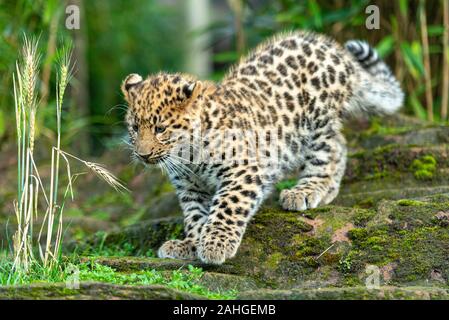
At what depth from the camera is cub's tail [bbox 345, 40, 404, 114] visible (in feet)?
29.5

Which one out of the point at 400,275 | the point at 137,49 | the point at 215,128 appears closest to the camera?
the point at 400,275

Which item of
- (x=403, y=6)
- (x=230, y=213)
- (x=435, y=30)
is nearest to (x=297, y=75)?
(x=230, y=213)

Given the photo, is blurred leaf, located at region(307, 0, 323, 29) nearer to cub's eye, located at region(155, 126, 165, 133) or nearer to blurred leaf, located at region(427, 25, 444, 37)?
blurred leaf, located at region(427, 25, 444, 37)

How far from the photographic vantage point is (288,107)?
827 cm

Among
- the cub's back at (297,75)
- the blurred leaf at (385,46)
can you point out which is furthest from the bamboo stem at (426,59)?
the cub's back at (297,75)

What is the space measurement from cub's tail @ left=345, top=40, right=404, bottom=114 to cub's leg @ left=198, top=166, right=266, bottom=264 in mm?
1990

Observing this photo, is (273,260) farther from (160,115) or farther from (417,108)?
(417,108)

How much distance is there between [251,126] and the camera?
25.6 feet

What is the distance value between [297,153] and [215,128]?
3.93 ft

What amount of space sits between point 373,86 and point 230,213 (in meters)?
2.70

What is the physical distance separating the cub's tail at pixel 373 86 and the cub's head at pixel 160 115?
7.42ft

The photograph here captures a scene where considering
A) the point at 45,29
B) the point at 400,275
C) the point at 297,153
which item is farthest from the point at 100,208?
the point at 400,275

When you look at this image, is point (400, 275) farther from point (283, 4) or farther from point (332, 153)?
point (283, 4)
